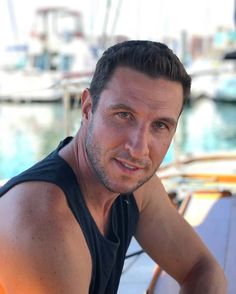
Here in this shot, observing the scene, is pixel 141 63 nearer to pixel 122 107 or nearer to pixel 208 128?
pixel 122 107

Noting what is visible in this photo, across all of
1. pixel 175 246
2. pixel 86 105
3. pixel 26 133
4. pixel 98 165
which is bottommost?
pixel 26 133

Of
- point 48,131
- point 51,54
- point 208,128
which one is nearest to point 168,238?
point 48,131

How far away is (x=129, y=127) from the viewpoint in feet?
4.02

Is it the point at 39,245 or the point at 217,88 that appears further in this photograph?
the point at 217,88

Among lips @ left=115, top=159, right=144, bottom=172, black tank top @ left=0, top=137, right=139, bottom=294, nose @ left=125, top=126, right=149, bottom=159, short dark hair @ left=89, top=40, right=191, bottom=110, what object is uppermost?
short dark hair @ left=89, top=40, right=191, bottom=110

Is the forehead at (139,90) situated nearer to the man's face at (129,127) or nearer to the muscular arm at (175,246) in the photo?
the man's face at (129,127)

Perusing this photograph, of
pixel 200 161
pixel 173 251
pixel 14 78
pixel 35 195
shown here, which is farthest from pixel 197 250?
pixel 14 78

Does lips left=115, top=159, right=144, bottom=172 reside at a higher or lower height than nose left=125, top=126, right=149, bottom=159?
lower

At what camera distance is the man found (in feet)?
3.55

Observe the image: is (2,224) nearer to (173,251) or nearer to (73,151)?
(73,151)

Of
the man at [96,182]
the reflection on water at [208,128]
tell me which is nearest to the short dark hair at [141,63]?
the man at [96,182]

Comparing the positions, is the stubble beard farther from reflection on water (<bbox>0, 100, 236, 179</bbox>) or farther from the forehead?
reflection on water (<bbox>0, 100, 236, 179</bbox>)

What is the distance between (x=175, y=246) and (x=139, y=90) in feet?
2.17

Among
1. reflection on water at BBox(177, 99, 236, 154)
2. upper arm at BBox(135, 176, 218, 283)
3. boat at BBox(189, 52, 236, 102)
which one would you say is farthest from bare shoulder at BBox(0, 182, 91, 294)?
boat at BBox(189, 52, 236, 102)
